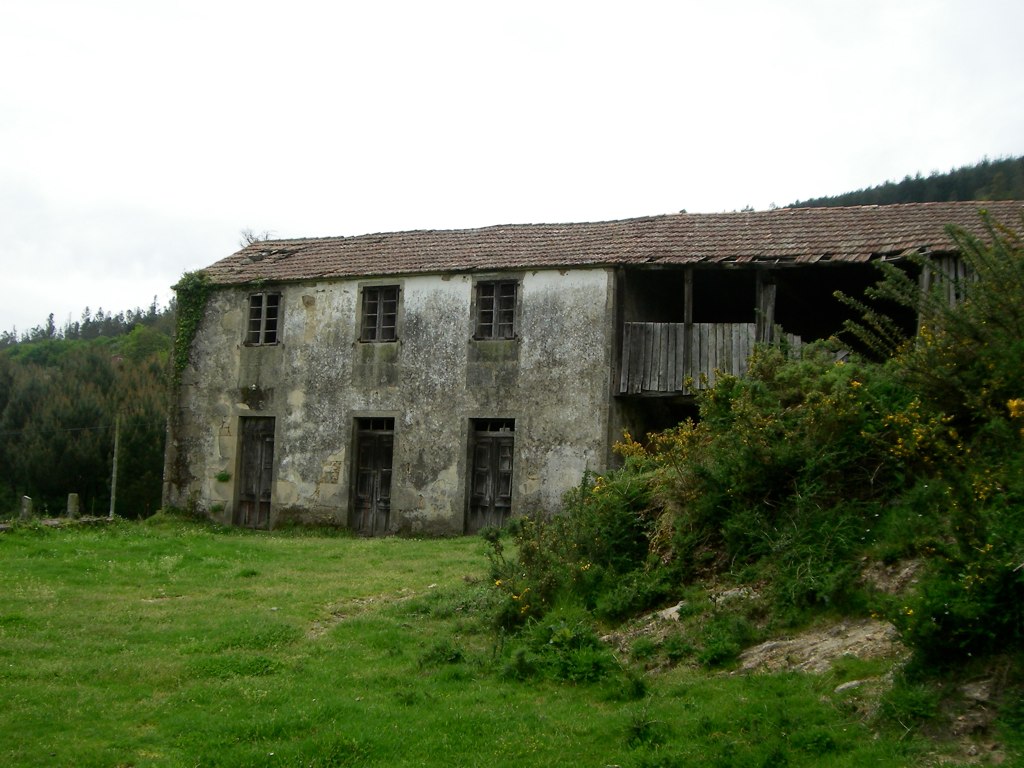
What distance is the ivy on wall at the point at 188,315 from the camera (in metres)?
21.9

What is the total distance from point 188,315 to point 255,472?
3.74 metres

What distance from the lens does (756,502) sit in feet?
29.1

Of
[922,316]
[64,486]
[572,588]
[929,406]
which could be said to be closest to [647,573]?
[572,588]

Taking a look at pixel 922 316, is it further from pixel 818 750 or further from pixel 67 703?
pixel 67 703

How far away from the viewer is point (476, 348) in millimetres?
19250

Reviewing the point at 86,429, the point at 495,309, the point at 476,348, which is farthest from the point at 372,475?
the point at 86,429

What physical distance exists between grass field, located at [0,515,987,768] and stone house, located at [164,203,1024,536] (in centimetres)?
658

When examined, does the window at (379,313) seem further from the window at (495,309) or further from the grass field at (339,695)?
the grass field at (339,695)

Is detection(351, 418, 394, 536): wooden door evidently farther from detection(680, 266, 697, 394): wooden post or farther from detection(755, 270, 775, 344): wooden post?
detection(755, 270, 775, 344): wooden post

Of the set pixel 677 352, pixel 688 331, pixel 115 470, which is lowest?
pixel 115 470

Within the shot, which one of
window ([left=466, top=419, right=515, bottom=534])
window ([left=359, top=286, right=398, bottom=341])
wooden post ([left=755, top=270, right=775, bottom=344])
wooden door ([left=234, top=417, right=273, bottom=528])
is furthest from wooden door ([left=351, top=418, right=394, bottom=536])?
wooden post ([left=755, top=270, right=775, bottom=344])

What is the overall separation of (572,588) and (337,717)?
2827 mm

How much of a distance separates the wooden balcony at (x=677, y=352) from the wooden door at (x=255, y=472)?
7712 millimetres

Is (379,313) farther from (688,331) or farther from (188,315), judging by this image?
(688,331)
